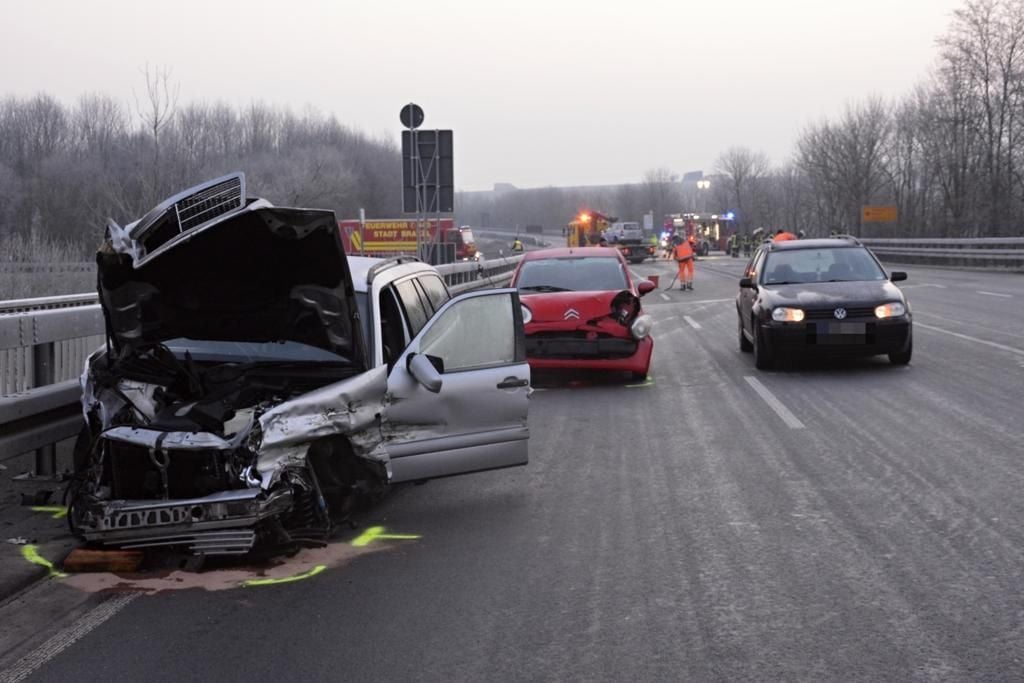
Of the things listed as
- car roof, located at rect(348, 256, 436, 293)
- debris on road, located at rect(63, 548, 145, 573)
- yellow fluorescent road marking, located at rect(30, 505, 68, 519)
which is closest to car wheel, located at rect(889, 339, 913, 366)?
car roof, located at rect(348, 256, 436, 293)

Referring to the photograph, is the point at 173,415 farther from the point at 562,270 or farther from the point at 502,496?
the point at 562,270

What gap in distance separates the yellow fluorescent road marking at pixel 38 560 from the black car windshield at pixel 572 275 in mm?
7699

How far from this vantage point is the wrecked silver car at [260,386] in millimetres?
5164

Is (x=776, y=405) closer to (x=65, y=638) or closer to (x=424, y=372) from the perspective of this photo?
(x=424, y=372)

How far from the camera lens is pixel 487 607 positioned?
461cm

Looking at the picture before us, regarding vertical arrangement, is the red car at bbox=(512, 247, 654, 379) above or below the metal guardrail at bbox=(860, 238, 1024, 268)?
below

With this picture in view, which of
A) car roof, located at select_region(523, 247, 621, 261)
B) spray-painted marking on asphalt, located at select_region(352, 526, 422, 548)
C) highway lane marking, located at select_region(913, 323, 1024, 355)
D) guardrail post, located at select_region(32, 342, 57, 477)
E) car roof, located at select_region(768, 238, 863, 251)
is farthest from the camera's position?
highway lane marking, located at select_region(913, 323, 1024, 355)

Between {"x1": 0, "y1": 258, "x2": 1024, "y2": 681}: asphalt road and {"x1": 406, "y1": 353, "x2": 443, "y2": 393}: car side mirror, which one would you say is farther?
{"x1": 406, "y1": 353, "x2": 443, "y2": 393}: car side mirror

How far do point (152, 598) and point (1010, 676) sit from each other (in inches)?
142

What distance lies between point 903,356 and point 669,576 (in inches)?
329

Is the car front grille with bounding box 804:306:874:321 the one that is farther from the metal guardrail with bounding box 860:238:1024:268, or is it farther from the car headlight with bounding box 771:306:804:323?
the metal guardrail with bounding box 860:238:1024:268

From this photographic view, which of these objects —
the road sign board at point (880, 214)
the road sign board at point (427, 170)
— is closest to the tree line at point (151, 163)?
the road sign board at point (427, 170)

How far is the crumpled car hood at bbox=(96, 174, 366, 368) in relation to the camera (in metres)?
5.37

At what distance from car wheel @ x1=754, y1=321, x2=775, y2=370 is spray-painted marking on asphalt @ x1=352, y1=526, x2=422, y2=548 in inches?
290
